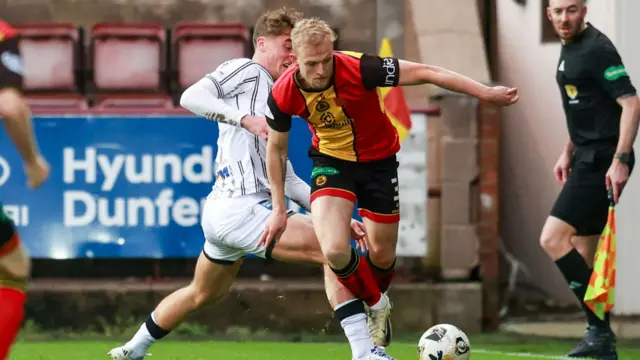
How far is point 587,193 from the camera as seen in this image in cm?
771

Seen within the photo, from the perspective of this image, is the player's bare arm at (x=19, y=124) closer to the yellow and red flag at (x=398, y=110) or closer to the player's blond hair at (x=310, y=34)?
the player's blond hair at (x=310, y=34)

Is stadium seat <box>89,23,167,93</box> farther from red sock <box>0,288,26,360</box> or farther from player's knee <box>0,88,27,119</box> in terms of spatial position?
player's knee <box>0,88,27,119</box>

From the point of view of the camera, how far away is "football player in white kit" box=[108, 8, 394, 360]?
6.54 meters

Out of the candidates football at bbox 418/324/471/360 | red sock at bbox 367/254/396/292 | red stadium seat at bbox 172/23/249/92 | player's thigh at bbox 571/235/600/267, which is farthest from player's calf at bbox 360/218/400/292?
red stadium seat at bbox 172/23/249/92

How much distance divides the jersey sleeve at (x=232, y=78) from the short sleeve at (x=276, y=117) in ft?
1.70

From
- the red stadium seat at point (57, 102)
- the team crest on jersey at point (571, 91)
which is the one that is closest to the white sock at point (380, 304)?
the team crest on jersey at point (571, 91)

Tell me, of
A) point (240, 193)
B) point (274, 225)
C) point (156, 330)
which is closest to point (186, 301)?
point (156, 330)

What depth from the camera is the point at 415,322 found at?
10055 millimetres

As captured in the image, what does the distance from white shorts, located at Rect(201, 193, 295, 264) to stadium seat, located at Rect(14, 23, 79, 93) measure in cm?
451

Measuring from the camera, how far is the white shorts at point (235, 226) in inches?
258

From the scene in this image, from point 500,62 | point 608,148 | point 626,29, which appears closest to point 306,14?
point 500,62

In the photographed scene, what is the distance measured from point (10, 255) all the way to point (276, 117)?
6.28 ft

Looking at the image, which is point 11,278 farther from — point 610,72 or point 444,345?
point 610,72

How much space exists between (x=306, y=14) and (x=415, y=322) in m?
2.99
